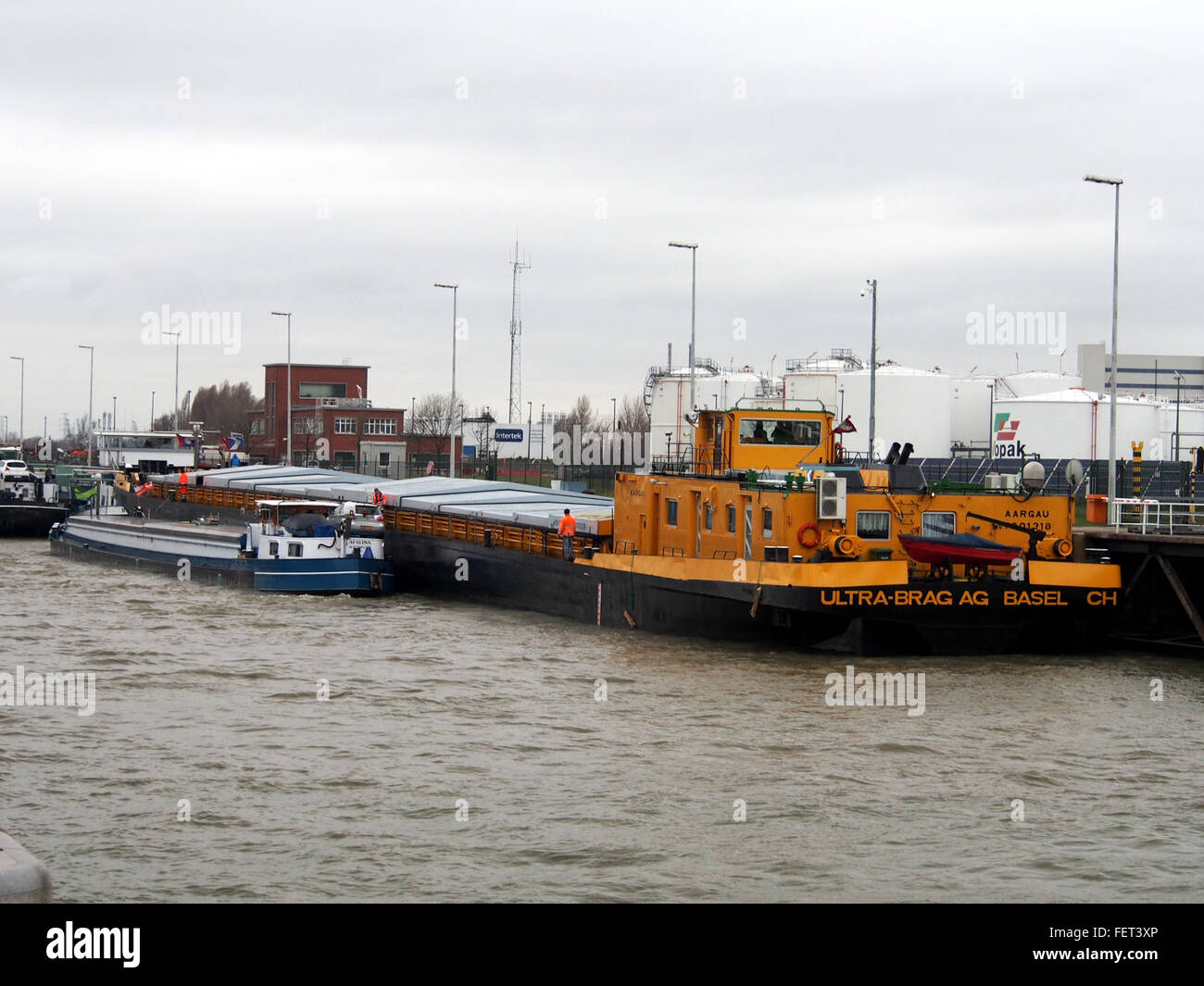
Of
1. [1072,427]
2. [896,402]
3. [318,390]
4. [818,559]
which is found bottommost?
[818,559]

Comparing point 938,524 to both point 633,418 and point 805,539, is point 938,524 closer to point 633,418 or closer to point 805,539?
point 805,539

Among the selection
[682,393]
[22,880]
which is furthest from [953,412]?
[22,880]

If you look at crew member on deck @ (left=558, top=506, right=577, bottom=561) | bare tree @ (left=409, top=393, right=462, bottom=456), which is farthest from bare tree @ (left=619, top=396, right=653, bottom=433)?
crew member on deck @ (left=558, top=506, right=577, bottom=561)

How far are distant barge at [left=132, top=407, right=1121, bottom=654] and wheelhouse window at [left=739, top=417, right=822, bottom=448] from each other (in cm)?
3

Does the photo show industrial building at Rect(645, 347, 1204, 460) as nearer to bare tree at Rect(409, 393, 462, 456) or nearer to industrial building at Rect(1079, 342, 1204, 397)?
bare tree at Rect(409, 393, 462, 456)

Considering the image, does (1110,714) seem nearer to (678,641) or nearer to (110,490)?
(678,641)

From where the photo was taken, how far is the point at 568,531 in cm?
3078

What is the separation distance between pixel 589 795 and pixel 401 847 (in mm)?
2683

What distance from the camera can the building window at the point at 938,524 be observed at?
25.1 m

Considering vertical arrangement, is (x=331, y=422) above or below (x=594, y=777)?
above

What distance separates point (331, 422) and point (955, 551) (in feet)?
234

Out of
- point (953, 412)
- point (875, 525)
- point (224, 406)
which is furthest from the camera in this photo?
point (224, 406)

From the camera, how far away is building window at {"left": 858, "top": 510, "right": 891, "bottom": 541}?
2491cm
